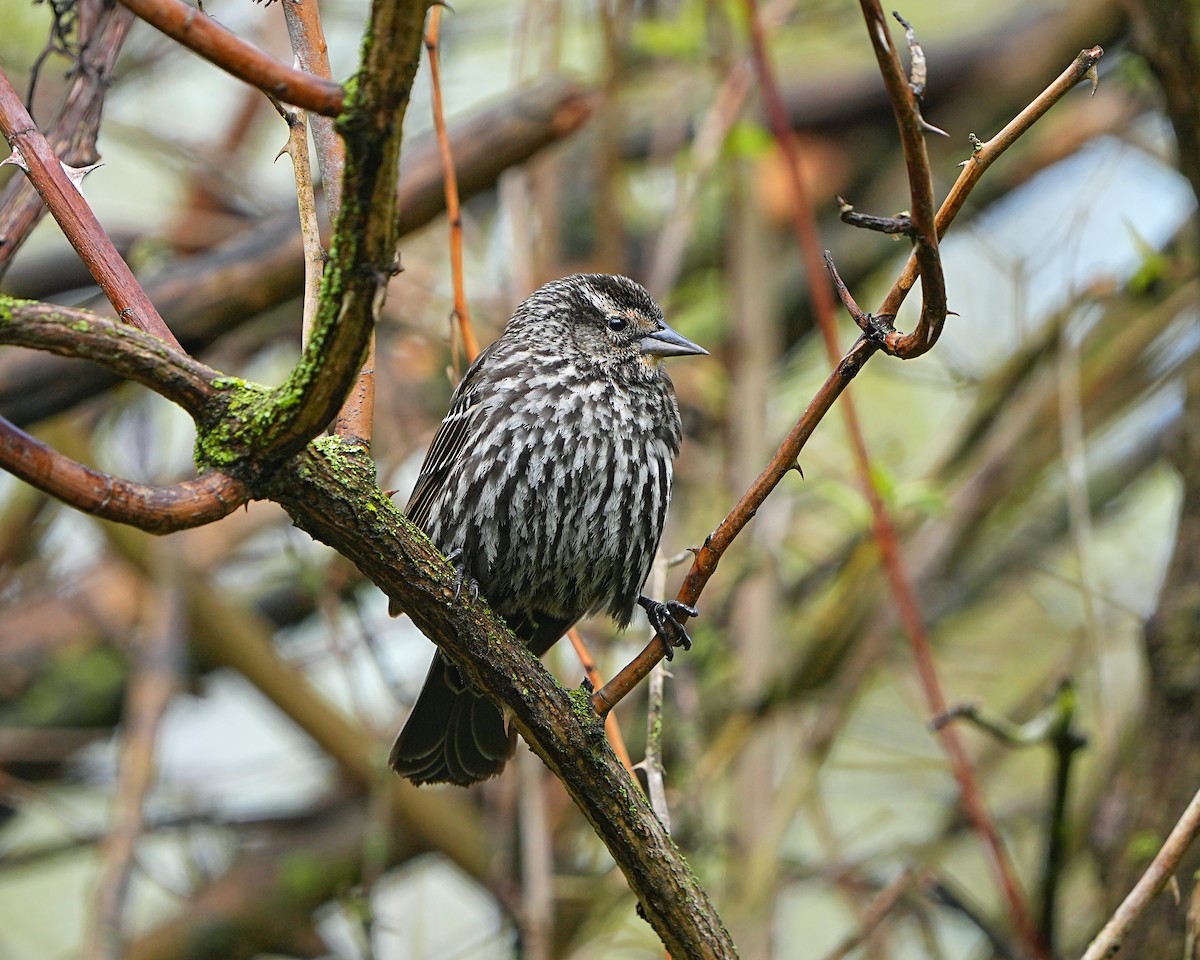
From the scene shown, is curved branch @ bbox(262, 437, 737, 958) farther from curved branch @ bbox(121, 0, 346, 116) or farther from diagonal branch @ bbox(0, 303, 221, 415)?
curved branch @ bbox(121, 0, 346, 116)

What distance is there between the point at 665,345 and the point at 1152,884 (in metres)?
1.82

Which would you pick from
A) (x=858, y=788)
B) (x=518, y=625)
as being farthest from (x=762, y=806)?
(x=858, y=788)

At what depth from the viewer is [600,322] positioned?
Result: 361 centimetres

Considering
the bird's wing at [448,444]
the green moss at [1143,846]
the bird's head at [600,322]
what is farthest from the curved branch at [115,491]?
the green moss at [1143,846]

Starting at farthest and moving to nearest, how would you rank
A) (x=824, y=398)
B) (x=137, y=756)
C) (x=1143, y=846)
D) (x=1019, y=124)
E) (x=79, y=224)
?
(x=137, y=756) < (x=1143, y=846) < (x=79, y=224) < (x=824, y=398) < (x=1019, y=124)

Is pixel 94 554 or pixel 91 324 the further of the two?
pixel 94 554

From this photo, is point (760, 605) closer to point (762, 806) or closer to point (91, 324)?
point (762, 806)

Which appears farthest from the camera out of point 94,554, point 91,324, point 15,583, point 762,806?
point 94,554

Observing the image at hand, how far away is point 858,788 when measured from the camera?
585 cm

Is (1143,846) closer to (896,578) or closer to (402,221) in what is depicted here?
(896,578)

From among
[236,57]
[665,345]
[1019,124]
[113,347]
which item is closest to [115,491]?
[113,347]

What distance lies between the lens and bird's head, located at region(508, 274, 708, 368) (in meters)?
3.52

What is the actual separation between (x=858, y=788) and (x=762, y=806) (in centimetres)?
167

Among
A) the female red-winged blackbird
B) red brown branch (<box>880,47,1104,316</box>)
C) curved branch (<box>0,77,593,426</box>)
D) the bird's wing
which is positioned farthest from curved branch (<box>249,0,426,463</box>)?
curved branch (<box>0,77,593,426</box>)
